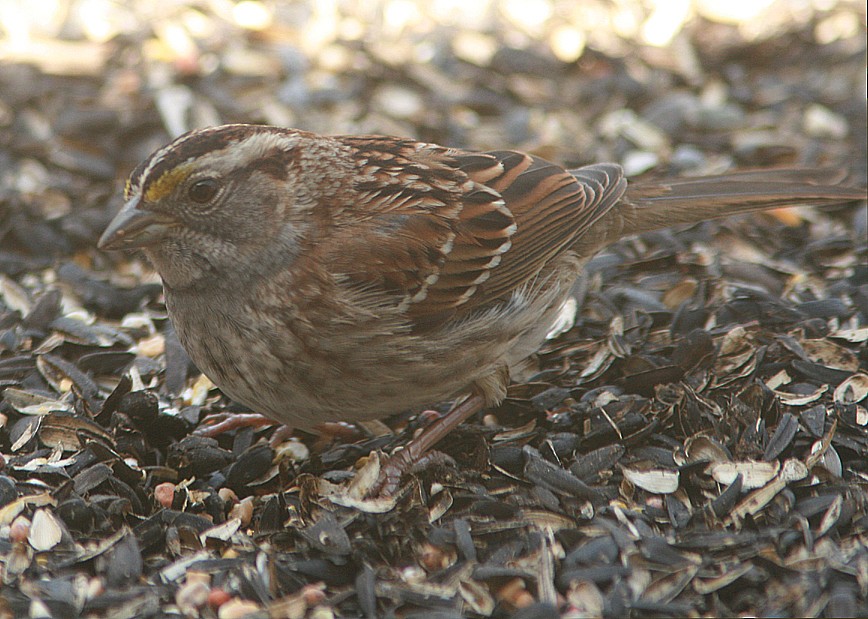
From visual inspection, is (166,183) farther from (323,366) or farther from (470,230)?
(470,230)

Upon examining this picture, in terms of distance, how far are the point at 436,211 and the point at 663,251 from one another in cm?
149

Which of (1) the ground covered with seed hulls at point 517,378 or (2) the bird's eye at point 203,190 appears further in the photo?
(2) the bird's eye at point 203,190

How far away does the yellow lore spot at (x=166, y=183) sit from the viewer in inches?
134

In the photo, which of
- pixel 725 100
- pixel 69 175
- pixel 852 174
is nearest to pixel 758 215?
pixel 852 174

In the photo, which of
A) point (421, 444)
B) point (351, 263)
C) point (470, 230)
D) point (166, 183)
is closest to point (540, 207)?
point (470, 230)

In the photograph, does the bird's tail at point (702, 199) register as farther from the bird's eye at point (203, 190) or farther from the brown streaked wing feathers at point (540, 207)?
the bird's eye at point (203, 190)

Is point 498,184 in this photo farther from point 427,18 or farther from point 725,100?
point 427,18

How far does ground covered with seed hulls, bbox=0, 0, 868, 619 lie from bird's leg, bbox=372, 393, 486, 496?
55 mm

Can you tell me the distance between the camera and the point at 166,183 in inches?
134

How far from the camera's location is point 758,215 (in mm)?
5312

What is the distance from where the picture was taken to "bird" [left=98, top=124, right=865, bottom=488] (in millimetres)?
3521

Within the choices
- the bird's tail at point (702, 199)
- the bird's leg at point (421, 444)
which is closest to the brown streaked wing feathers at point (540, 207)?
the bird's tail at point (702, 199)

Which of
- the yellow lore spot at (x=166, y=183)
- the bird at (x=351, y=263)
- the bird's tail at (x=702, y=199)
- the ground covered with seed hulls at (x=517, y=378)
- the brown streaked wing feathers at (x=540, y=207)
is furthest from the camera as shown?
the bird's tail at (x=702, y=199)

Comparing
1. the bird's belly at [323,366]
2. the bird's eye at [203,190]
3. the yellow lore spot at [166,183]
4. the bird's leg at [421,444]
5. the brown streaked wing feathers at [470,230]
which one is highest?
the yellow lore spot at [166,183]
